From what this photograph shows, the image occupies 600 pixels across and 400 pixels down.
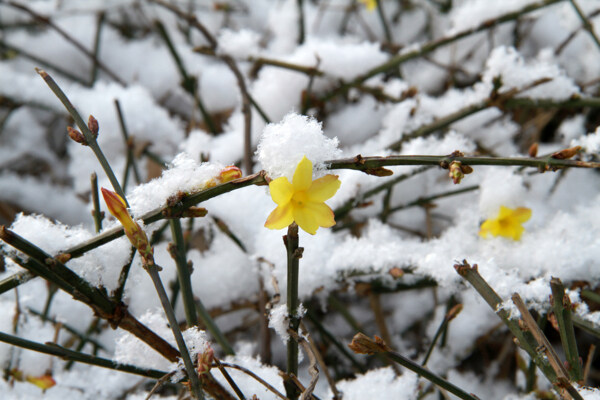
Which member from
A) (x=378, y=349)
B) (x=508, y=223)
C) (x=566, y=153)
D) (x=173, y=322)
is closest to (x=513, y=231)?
(x=508, y=223)

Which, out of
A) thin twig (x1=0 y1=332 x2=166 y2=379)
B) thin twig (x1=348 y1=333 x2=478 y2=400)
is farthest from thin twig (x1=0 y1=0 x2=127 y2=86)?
thin twig (x1=348 y1=333 x2=478 y2=400)

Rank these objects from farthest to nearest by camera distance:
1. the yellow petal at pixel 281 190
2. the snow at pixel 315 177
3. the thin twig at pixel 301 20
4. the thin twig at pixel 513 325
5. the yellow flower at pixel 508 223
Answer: the thin twig at pixel 301 20 → the yellow flower at pixel 508 223 → the snow at pixel 315 177 → the thin twig at pixel 513 325 → the yellow petal at pixel 281 190

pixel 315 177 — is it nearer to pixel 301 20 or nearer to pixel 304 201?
pixel 304 201

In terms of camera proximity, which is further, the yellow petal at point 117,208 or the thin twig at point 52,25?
the thin twig at point 52,25

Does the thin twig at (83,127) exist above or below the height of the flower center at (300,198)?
above

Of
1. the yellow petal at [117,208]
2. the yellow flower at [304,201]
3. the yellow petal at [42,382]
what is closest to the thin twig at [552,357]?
the yellow flower at [304,201]

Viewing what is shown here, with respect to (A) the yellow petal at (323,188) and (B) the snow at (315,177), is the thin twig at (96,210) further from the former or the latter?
(A) the yellow petal at (323,188)

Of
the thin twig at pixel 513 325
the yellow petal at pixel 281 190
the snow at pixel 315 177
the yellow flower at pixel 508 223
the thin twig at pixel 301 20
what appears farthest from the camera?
the thin twig at pixel 301 20

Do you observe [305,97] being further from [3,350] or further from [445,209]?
[3,350]
